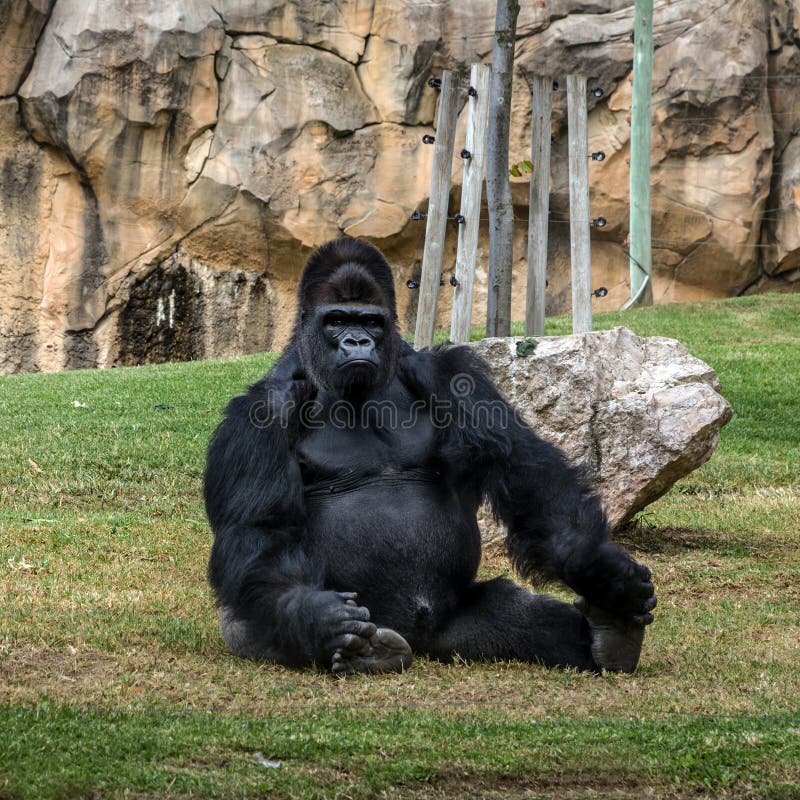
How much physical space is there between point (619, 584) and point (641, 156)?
48.2 ft

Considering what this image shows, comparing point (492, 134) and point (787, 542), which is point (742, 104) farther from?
point (787, 542)

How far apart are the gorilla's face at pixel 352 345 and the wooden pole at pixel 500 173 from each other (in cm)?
479

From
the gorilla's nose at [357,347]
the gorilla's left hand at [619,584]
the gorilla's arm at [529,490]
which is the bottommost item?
the gorilla's left hand at [619,584]

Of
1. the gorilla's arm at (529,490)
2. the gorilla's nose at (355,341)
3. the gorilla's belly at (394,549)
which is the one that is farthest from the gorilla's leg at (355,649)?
the gorilla's nose at (355,341)

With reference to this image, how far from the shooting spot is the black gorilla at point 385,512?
459 centimetres

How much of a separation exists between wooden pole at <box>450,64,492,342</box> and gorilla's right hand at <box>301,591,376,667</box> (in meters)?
6.27

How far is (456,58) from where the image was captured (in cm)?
2005

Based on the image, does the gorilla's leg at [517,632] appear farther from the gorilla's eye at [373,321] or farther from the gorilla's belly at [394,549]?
the gorilla's eye at [373,321]

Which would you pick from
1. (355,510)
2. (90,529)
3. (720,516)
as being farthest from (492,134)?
(355,510)

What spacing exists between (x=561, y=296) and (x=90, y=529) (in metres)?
14.4

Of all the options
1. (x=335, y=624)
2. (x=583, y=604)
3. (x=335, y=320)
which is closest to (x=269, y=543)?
(x=335, y=624)

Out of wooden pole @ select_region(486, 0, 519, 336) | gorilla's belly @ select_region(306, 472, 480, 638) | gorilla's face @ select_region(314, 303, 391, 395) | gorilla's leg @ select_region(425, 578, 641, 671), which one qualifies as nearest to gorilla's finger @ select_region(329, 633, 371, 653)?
gorilla's belly @ select_region(306, 472, 480, 638)

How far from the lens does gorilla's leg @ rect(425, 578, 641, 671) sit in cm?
480

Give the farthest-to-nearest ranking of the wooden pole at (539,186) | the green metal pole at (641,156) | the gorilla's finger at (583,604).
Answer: the green metal pole at (641,156), the wooden pole at (539,186), the gorilla's finger at (583,604)
